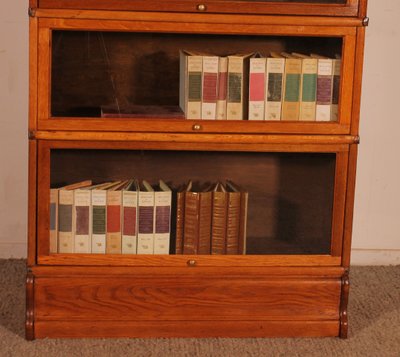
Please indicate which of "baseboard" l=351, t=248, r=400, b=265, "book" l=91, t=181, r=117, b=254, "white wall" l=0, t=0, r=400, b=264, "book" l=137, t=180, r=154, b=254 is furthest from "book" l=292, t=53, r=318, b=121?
"baseboard" l=351, t=248, r=400, b=265

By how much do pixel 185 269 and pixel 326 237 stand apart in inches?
Result: 18.1

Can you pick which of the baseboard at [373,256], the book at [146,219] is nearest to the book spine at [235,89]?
the book at [146,219]

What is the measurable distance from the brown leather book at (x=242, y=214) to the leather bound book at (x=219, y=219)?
1.3 inches

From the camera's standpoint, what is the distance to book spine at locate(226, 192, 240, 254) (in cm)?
243

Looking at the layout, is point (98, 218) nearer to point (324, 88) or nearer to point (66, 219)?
point (66, 219)

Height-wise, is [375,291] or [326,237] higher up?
[326,237]

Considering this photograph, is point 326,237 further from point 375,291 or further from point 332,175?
point 375,291

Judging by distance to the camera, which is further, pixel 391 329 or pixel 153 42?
pixel 391 329

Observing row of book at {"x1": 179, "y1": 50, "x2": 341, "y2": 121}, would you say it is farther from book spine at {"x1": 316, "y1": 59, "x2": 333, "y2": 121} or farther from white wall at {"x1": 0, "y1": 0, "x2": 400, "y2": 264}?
white wall at {"x1": 0, "y1": 0, "x2": 400, "y2": 264}

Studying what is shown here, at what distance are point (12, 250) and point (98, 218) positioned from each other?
0.90 m

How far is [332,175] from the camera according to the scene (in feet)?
7.87

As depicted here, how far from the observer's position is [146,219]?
2410 mm

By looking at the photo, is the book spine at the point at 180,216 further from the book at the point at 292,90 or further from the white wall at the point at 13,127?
the white wall at the point at 13,127

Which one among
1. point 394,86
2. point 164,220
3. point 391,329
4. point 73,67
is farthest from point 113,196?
point 394,86
